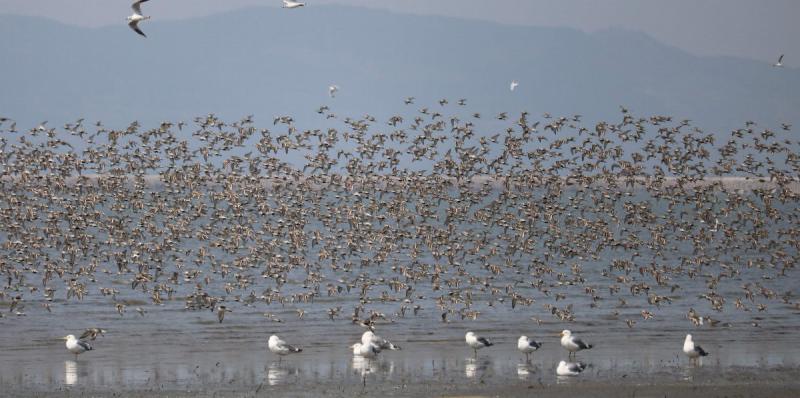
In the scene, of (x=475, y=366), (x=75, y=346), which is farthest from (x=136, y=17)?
(x=475, y=366)

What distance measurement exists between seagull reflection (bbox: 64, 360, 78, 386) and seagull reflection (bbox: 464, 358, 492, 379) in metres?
9.68

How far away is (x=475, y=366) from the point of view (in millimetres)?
32281

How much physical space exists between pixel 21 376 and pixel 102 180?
26778mm

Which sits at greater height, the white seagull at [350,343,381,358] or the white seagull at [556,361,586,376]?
the white seagull at [350,343,381,358]

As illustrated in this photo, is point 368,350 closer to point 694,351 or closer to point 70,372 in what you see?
point 70,372

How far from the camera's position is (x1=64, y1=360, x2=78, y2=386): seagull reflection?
29.4 metres

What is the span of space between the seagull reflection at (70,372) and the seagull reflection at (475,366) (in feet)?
31.7

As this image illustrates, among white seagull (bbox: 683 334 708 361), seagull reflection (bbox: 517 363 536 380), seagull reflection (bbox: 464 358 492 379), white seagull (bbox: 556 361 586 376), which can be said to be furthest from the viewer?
white seagull (bbox: 683 334 708 361)

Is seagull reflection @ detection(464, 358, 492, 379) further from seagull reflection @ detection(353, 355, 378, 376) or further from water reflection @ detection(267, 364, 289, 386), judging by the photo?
water reflection @ detection(267, 364, 289, 386)

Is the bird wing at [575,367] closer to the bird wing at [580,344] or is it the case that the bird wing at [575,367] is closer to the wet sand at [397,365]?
the wet sand at [397,365]

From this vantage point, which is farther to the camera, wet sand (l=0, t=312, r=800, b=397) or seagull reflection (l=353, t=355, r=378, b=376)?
seagull reflection (l=353, t=355, r=378, b=376)

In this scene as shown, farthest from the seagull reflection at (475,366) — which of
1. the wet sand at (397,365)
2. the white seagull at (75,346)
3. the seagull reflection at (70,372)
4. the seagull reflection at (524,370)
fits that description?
the white seagull at (75,346)

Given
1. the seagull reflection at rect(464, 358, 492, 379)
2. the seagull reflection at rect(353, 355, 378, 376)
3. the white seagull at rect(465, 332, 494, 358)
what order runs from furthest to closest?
1. the white seagull at rect(465, 332, 494, 358)
2. the seagull reflection at rect(353, 355, 378, 376)
3. the seagull reflection at rect(464, 358, 492, 379)

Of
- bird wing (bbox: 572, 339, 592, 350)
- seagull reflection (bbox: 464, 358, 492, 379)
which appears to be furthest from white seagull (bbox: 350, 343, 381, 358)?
bird wing (bbox: 572, 339, 592, 350)
